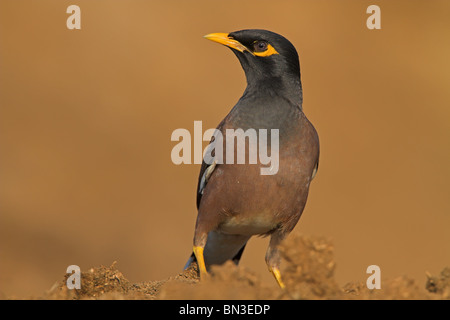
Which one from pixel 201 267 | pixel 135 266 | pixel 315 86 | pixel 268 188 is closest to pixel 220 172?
pixel 268 188

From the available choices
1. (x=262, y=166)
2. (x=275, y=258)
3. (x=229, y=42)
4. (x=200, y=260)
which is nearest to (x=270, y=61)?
(x=229, y=42)

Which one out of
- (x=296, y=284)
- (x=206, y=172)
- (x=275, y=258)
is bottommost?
(x=275, y=258)

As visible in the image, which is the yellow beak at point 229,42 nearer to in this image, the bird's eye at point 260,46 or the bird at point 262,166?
the bird at point 262,166

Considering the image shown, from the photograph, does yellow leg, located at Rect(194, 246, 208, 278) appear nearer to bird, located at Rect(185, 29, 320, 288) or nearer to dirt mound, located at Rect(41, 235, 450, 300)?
bird, located at Rect(185, 29, 320, 288)

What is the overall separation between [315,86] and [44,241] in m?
9.22

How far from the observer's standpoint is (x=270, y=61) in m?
6.87

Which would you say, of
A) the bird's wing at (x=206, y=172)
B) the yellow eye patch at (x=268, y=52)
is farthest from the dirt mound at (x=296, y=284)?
the yellow eye patch at (x=268, y=52)

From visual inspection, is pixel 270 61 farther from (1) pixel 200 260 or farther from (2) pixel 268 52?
(1) pixel 200 260

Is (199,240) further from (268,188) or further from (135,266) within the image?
(135,266)

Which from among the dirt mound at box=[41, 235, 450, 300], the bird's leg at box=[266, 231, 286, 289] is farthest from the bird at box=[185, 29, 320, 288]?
the dirt mound at box=[41, 235, 450, 300]

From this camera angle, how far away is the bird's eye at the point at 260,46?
22.6 ft

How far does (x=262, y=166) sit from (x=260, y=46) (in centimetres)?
137

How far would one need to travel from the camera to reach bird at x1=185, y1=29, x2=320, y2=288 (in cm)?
632
